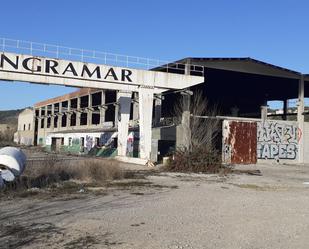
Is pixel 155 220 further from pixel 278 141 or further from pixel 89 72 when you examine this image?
pixel 278 141

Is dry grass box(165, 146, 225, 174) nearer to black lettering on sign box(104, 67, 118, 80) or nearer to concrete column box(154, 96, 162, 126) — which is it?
black lettering on sign box(104, 67, 118, 80)

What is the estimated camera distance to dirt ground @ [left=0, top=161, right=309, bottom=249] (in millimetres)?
8859

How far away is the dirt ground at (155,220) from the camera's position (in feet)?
29.1

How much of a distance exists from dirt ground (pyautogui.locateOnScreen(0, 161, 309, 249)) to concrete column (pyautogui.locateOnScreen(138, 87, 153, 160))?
1982 cm

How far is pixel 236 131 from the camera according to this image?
4281cm

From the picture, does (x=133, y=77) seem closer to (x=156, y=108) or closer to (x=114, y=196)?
(x=156, y=108)

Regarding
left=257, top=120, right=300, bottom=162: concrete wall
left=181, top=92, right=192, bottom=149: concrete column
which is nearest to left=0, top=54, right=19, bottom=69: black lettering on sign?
left=181, top=92, right=192, bottom=149: concrete column

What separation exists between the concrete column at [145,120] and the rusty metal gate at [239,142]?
7.67 metres

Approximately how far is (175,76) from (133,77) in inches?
144

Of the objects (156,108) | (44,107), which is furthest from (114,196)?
(44,107)

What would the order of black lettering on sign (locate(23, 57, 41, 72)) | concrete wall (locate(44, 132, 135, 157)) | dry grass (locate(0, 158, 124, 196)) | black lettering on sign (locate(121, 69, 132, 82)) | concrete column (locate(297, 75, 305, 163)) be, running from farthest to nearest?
concrete wall (locate(44, 132, 135, 157)) → concrete column (locate(297, 75, 305, 163)) → black lettering on sign (locate(121, 69, 132, 82)) → black lettering on sign (locate(23, 57, 41, 72)) → dry grass (locate(0, 158, 124, 196))

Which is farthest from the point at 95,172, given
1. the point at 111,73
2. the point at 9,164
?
A: the point at 111,73

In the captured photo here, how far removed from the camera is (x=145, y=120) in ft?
126

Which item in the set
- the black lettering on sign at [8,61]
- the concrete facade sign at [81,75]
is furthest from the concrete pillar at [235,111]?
A: the black lettering on sign at [8,61]
